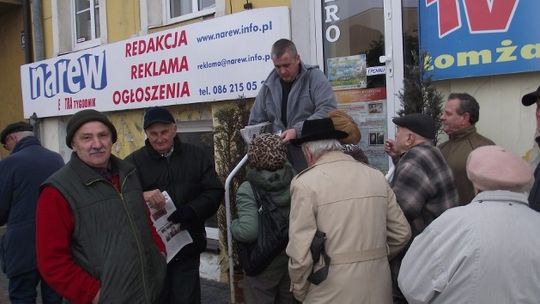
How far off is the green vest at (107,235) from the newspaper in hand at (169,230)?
594 mm

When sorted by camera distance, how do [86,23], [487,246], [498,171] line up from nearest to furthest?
[487,246] < [498,171] < [86,23]

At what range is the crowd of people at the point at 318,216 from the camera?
6.41ft

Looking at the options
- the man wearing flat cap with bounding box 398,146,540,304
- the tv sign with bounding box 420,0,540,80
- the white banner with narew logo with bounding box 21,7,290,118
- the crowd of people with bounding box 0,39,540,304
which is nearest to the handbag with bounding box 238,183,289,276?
the crowd of people with bounding box 0,39,540,304

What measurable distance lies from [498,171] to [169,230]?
2153 millimetres

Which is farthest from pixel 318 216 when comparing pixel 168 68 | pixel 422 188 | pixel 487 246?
pixel 168 68

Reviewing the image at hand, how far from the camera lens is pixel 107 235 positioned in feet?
8.47

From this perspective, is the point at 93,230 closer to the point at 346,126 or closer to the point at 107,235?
the point at 107,235

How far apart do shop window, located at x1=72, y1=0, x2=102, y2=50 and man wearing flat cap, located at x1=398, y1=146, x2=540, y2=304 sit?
725cm

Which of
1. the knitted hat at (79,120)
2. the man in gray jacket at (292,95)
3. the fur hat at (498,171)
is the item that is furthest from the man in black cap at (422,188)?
the knitted hat at (79,120)

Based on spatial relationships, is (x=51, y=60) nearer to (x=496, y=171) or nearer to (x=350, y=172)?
(x=350, y=172)

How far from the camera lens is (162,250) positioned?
3023mm

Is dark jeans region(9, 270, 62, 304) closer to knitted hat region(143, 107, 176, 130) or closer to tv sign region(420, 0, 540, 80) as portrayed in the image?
knitted hat region(143, 107, 176, 130)

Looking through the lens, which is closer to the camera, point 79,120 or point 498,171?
point 498,171

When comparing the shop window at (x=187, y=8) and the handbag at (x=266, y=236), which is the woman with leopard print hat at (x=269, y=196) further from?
the shop window at (x=187, y=8)
